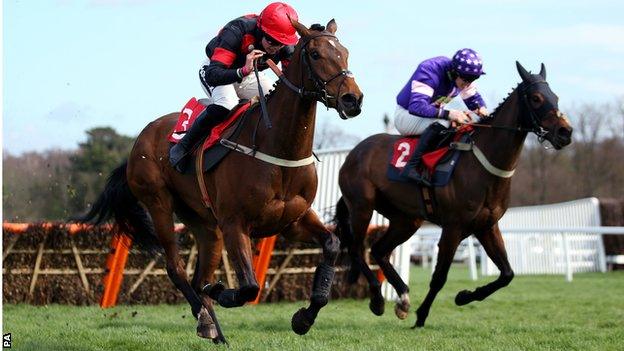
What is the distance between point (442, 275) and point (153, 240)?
7.68 ft

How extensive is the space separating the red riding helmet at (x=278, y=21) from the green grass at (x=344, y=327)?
6.37 ft

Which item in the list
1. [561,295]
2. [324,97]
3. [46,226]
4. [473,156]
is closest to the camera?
[324,97]

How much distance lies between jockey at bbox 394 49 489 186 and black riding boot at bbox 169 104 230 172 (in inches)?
95.1

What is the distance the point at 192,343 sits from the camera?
6594mm

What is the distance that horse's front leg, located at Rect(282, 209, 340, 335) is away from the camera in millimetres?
5871

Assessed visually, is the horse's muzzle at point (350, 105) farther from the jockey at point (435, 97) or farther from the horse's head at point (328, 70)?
the jockey at point (435, 97)

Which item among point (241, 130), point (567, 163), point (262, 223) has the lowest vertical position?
point (567, 163)

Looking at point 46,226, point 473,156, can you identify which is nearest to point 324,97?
point 473,156

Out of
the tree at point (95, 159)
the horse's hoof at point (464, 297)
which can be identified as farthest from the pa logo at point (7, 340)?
the tree at point (95, 159)

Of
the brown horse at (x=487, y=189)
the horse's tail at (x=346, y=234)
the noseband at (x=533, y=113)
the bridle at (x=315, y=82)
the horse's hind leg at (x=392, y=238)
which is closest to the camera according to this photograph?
the bridle at (x=315, y=82)

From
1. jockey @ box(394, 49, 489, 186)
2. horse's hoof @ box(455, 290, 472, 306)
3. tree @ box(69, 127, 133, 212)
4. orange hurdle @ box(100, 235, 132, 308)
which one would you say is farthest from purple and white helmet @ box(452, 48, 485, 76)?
tree @ box(69, 127, 133, 212)

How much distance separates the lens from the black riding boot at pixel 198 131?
6266mm

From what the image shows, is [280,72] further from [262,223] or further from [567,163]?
[567,163]

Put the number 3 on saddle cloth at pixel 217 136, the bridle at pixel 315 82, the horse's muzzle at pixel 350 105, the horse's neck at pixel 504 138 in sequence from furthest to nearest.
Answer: the horse's neck at pixel 504 138 < the number 3 on saddle cloth at pixel 217 136 < the bridle at pixel 315 82 < the horse's muzzle at pixel 350 105
